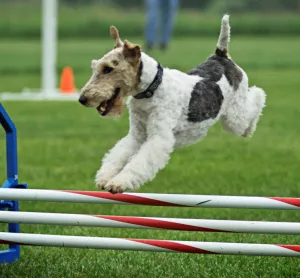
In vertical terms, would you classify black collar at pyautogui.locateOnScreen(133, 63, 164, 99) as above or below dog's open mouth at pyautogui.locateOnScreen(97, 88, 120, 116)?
above

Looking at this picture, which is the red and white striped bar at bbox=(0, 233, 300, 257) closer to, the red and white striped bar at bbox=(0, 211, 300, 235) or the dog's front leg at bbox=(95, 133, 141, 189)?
the red and white striped bar at bbox=(0, 211, 300, 235)

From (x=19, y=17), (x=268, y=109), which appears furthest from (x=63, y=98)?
(x=19, y=17)

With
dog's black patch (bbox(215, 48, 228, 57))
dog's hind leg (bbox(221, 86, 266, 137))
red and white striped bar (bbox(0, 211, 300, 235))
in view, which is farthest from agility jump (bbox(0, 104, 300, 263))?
dog's black patch (bbox(215, 48, 228, 57))

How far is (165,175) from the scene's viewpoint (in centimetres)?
850

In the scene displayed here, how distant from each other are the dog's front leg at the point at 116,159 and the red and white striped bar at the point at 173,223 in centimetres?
22

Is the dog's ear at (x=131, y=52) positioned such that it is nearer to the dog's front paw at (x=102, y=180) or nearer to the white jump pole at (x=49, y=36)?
the dog's front paw at (x=102, y=180)

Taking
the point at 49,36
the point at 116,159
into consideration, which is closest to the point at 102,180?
the point at 116,159

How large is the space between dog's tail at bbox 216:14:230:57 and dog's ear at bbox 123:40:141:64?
0.79 metres

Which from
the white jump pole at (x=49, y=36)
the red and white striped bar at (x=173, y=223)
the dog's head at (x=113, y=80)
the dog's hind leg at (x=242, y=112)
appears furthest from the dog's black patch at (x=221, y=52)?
the white jump pole at (x=49, y=36)

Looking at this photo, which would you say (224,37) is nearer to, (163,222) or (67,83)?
(163,222)

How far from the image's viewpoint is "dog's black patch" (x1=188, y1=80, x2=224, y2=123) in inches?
180

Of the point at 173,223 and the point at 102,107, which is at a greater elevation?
the point at 102,107

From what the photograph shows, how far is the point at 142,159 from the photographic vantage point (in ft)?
13.9

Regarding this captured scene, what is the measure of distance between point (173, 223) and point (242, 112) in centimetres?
88
